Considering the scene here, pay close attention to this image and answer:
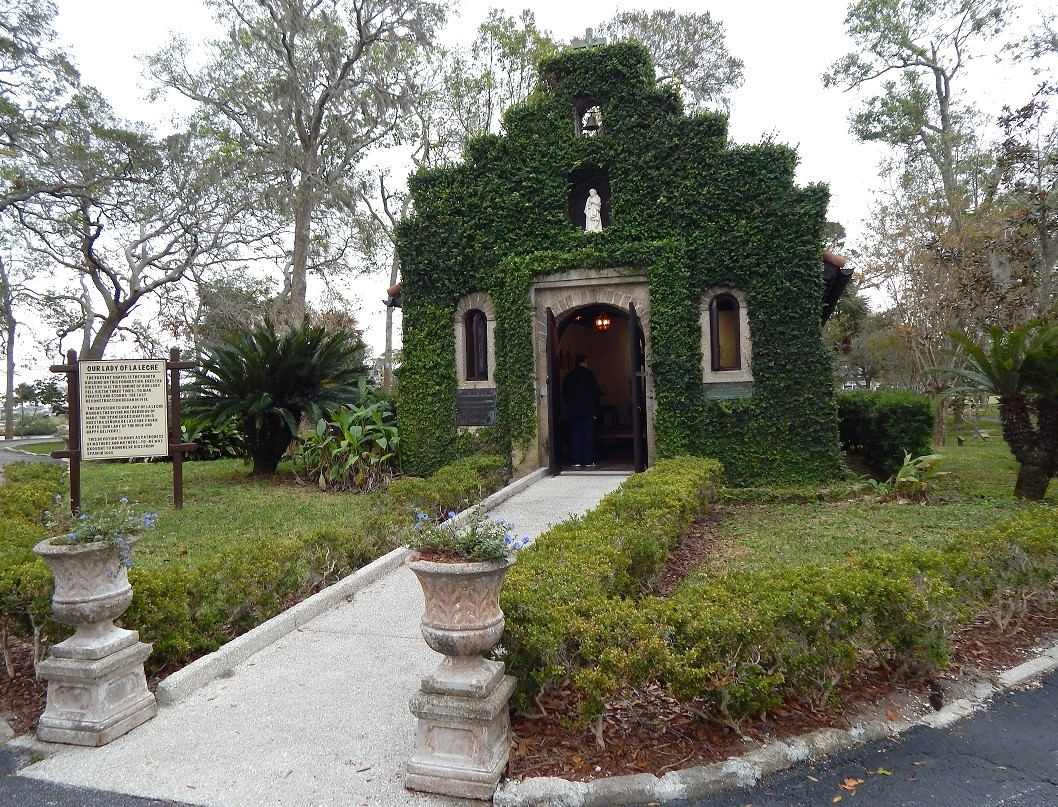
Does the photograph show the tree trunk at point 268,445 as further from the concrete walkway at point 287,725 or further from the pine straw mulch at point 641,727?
the pine straw mulch at point 641,727

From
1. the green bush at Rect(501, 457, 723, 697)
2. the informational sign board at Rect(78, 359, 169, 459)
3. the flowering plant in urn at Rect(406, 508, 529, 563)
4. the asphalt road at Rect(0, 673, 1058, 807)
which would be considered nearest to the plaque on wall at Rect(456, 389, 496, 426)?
the green bush at Rect(501, 457, 723, 697)

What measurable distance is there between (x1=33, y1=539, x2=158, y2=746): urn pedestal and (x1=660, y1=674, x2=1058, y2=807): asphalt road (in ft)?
9.57

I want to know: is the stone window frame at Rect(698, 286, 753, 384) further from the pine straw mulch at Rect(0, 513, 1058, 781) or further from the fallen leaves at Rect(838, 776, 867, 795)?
the fallen leaves at Rect(838, 776, 867, 795)

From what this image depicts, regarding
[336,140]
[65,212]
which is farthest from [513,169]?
[65,212]

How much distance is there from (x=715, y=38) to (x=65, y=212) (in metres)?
23.3

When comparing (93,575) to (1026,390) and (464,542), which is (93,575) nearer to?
(464,542)

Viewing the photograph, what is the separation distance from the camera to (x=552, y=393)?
39.9ft

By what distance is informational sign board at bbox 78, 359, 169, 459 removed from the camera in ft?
29.5

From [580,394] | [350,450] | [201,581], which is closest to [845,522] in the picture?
[580,394]

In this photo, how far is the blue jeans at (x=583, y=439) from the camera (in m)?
12.5

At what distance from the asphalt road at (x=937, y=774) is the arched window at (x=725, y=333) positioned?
8338 millimetres

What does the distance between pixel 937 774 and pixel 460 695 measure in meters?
2.23

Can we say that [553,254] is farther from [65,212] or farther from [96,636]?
[65,212]

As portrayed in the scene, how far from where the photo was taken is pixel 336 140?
24219 millimetres
